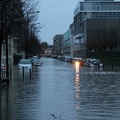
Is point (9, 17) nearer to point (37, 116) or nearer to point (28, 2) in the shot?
point (28, 2)

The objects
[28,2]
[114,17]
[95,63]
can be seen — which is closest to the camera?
[28,2]

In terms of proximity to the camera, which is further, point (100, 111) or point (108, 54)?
point (108, 54)

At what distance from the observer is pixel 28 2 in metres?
28.3

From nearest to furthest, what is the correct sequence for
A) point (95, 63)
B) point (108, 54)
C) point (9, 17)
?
point (9, 17) < point (95, 63) < point (108, 54)

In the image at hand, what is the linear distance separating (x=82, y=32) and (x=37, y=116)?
13311 cm

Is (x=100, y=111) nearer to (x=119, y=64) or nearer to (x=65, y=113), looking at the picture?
(x=65, y=113)

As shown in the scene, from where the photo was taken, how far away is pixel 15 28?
25094 millimetres

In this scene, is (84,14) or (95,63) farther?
(84,14)

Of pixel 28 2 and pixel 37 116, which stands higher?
pixel 28 2

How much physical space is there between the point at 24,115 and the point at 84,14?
135616mm

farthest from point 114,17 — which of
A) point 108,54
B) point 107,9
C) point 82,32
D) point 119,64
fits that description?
point 119,64

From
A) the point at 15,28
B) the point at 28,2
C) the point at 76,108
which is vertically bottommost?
the point at 76,108

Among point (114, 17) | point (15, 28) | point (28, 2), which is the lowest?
point (15, 28)

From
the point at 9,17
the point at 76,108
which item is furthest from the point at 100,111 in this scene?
the point at 9,17
